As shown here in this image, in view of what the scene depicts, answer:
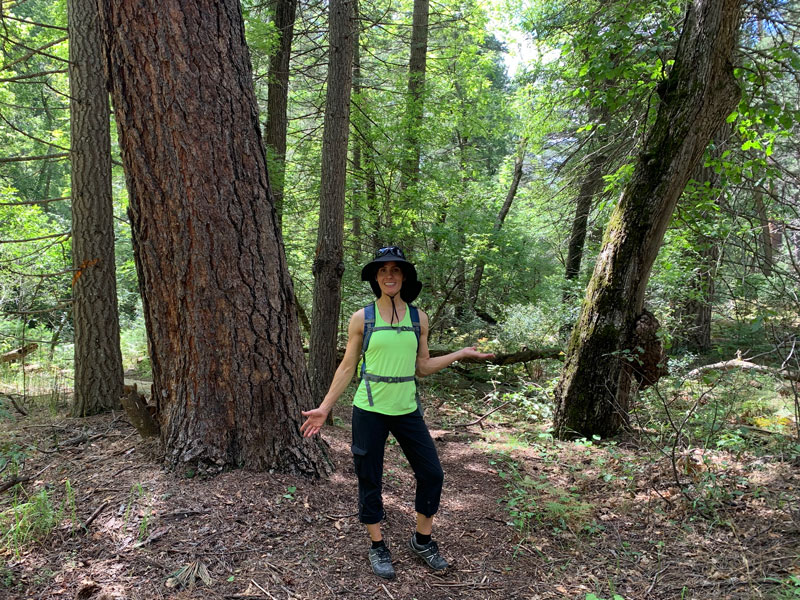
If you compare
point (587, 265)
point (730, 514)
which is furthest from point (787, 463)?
point (587, 265)

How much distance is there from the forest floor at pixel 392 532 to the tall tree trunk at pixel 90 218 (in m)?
0.97

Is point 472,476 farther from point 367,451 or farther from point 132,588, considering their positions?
point 132,588

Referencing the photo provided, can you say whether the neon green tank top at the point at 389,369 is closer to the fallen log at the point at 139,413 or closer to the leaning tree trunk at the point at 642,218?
the fallen log at the point at 139,413

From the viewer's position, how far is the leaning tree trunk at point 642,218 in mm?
5012

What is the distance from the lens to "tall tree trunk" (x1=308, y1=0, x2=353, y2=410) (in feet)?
20.5

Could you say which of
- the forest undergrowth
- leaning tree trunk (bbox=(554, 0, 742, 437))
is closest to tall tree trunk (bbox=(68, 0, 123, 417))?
the forest undergrowth

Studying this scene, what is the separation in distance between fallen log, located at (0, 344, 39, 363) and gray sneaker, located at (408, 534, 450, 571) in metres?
9.97

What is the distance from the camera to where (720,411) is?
6.06 metres

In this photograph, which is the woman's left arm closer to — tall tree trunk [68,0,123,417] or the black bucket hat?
the black bucket hat

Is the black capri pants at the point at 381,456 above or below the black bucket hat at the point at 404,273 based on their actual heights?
below

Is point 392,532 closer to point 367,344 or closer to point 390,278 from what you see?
point 367,344

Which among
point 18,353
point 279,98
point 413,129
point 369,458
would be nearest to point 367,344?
point 369,458

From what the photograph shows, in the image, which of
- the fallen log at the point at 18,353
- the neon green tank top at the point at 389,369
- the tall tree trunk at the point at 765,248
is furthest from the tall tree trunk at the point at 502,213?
the fallen log at the point at 18,353

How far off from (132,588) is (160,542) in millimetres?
357
